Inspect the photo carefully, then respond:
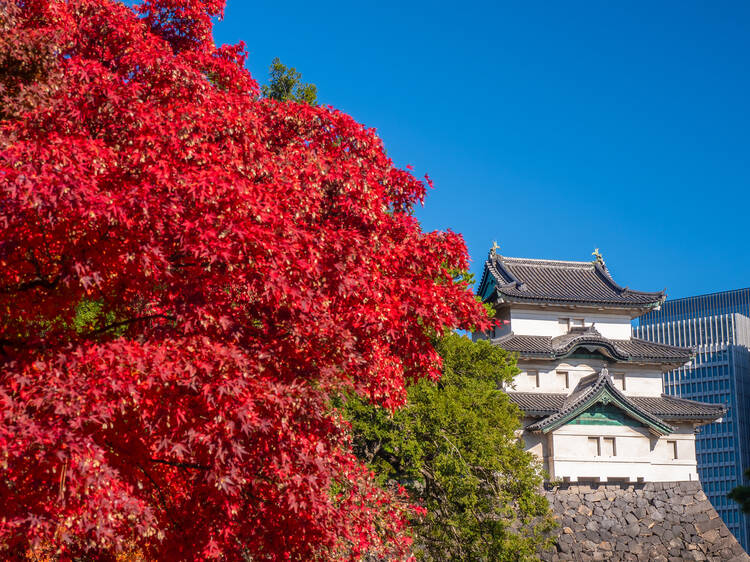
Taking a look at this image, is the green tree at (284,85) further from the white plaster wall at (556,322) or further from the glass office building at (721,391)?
the glass office building at (721,391)

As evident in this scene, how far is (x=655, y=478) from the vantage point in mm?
38531

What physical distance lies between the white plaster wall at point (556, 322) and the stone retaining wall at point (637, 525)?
7.58 meters

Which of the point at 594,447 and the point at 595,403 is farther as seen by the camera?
the point at 594,447

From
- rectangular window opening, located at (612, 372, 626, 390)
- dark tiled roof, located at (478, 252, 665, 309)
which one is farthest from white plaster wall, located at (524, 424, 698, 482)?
dark tiled roof, located at (478, 252, 665, 309)

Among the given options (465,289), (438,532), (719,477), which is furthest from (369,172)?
(719,477)

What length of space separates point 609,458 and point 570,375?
14.0ft

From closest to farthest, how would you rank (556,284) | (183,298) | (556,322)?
(183,298) < (556,322) < (556,284)

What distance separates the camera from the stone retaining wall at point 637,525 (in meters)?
35.0

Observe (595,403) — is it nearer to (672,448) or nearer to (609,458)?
(609,458)

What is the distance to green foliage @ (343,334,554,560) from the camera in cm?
2373

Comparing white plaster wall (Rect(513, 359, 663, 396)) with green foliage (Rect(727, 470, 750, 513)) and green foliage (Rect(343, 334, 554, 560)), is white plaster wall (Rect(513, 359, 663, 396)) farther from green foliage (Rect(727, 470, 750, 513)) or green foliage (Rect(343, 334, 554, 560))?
A: green foliage (Rect(343, 334, 554, 560))

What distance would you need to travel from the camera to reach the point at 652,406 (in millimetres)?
39906

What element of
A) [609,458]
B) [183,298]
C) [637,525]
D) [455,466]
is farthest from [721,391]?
[183,298]

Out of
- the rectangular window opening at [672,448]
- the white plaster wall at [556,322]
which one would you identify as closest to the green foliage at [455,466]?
the white plaster wall at [556,322]
